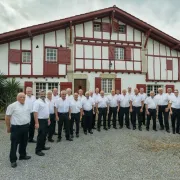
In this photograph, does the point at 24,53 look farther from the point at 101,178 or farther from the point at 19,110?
the point at 101,178

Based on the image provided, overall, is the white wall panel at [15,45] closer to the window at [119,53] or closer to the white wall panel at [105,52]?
the white wall panel at [105,52]

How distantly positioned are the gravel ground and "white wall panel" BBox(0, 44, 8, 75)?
6.62 metres

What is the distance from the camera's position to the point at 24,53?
13.3m

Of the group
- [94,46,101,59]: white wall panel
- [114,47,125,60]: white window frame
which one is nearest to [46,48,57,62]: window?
[94,46,101,59]: white wall panel

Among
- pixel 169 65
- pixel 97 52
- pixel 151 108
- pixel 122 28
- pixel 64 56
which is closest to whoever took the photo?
pixel 151 108

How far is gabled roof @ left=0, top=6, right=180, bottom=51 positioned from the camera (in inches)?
494

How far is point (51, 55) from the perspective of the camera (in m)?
13.8

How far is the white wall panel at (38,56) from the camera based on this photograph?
1329 centimetres

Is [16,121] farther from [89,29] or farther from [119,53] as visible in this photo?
[119,53]

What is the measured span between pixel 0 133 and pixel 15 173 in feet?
13.7

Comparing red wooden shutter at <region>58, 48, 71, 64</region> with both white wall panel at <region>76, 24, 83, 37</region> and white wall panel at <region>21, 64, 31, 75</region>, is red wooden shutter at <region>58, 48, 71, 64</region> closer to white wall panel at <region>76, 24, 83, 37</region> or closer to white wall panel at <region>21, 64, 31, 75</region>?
white wall panel at <region>76, 24, 83, 37</region>

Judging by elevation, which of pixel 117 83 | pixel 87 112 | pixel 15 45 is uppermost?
pixel 15 45

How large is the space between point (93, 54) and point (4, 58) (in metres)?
5.81

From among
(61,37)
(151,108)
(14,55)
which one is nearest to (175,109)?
(151,108)
